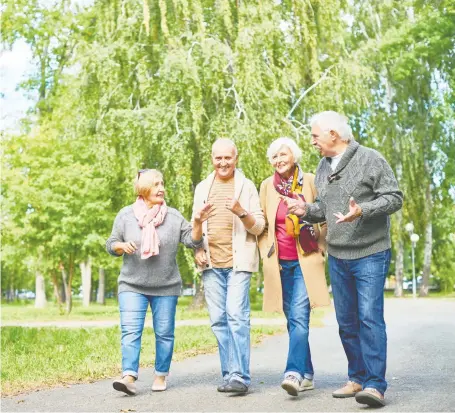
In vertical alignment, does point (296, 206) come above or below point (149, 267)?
above

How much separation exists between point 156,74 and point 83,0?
15806mm

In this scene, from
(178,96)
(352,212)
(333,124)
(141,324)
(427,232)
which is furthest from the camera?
(427,232)

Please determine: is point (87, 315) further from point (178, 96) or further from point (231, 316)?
point (231, 316)

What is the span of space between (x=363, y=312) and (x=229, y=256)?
49.7 inches

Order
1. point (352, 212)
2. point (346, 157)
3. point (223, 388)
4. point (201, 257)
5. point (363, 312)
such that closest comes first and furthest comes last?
point (352, 212)
point (363, 312)
point (346, 157)
point (223, 388)
point (201, 257)

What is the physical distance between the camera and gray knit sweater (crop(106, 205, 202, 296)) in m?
6.82

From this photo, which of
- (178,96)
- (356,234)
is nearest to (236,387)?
(356,234)

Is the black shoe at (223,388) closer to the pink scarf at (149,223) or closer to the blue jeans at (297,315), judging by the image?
the blue jeans at (297,315)

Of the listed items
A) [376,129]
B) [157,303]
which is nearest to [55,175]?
[376,129]

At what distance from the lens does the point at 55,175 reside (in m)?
25.0

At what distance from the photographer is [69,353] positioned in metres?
9.95

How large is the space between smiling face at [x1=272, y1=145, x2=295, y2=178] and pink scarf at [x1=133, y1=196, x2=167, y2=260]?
1.10 m

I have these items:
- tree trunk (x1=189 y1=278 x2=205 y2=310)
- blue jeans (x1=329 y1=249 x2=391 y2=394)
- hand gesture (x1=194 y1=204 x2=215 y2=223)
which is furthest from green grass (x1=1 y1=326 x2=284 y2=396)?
tree trunk (x1=189 y1=278 x2=205 y2=310)

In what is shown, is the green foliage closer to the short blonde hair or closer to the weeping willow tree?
the weeping willow tree
